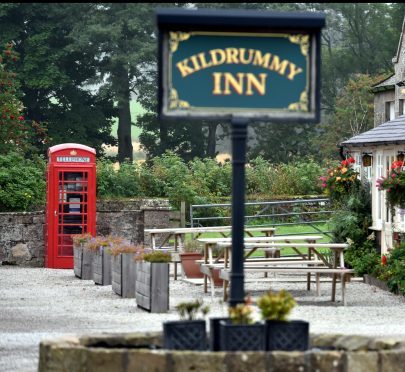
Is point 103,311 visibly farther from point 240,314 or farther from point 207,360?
point 207,360

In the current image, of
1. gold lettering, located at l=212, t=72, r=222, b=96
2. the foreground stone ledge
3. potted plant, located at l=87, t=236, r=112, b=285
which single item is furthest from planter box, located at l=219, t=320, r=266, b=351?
potted plant, located at l=87, t=236, r=112, b=285

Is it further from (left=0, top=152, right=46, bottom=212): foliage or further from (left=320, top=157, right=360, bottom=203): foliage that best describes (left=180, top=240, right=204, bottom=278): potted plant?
(left=0, top=152, right=46, bottom=212): foliage

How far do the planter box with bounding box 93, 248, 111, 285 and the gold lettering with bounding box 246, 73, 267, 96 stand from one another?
1257 cm

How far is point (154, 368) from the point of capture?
9.52 m

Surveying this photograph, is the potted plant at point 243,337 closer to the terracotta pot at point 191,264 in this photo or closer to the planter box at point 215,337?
the planter box at point 215,337

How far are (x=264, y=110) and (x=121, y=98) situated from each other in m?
44.3

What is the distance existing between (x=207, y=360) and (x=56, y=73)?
4280 cm

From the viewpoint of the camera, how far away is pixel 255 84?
32.9 ft

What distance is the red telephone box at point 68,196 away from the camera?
27031 millimetres

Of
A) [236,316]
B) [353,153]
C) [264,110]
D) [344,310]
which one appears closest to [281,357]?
[236,316]

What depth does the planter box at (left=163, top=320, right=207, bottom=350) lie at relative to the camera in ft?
32.2

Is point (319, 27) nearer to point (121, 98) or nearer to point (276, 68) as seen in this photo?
point (276, 68)

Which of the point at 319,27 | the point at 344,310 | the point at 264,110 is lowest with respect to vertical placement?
the point at 344,310

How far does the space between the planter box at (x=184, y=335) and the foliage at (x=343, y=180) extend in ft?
51.8
